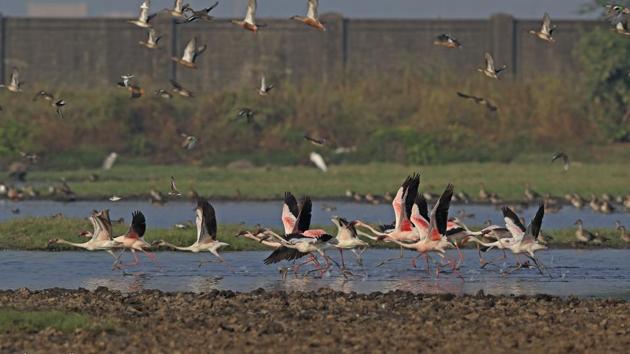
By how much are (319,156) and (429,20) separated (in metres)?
11.3

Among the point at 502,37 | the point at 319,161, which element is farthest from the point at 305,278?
the point at 502,37

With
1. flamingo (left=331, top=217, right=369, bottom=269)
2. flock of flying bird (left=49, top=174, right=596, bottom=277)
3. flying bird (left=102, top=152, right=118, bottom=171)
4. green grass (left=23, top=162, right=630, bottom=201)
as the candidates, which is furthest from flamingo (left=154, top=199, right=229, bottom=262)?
flying bird (left=102, top=152, right=118, bottom=171)

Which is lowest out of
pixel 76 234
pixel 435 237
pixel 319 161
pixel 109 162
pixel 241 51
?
pixel 76 234

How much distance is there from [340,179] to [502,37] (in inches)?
570

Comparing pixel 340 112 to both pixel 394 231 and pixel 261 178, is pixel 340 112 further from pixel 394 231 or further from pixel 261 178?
pixel 394 231

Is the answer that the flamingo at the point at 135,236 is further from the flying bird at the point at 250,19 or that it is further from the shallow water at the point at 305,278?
the flying bird at the point at 250,19

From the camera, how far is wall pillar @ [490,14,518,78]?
177 feet

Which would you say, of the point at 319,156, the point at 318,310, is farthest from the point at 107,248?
the point at 319,156

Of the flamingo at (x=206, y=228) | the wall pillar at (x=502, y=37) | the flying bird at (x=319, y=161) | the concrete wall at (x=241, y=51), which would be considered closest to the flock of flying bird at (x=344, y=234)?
the flamingo at (x=206, y=228)

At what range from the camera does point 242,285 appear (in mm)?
19812

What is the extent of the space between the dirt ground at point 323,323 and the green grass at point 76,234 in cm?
593

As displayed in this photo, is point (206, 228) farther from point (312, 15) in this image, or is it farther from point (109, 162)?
point (109, 162)

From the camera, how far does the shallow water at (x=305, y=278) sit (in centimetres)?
1961

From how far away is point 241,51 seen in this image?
181 feet
